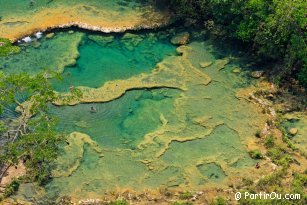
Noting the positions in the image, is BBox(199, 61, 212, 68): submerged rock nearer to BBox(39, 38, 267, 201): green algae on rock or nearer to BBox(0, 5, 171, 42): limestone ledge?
BBox(39, 38, 267, 201): green algae on rock

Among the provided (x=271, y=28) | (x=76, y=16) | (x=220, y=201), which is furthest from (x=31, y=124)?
(x=271, y=28)

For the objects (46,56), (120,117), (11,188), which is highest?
(46,56)

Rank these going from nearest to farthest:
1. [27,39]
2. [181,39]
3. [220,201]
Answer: [220,201] < [27,39] < [181,39]

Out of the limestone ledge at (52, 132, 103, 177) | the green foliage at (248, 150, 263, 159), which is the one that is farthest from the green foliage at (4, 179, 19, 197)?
the green foliage at (248, 150, 263, 159)

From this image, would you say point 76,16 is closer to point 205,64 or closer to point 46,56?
Answer: point 46,56

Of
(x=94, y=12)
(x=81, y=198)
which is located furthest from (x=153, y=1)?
(x=81, y=198)

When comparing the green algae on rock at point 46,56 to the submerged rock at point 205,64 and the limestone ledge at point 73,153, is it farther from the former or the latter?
the submerged rock at point 205,64

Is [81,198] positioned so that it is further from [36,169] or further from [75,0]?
[75,0]
